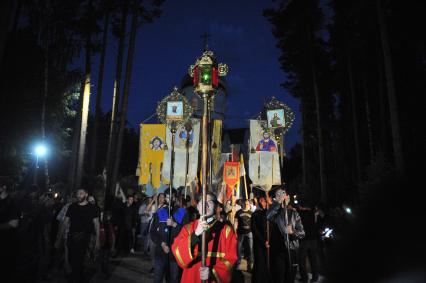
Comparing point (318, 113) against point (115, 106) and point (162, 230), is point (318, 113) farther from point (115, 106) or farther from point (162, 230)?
point (162, 230)

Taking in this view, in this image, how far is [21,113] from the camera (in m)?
21.7

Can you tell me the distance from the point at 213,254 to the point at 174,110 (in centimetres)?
1158

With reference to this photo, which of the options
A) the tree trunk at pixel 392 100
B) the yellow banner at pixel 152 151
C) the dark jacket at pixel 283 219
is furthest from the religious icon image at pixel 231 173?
the dark jacket at pixel 283 219

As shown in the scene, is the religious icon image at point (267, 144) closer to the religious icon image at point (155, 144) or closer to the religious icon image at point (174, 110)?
the religious icon image at point (155, 144)

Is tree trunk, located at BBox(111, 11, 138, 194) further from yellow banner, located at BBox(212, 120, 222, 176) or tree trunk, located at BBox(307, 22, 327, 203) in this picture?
tree trunk, located at BBox(307, 22, 327, 203)

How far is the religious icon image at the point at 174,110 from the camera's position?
52.0ft

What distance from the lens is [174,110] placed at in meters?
16.1

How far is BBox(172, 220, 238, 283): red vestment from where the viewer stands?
5.01m

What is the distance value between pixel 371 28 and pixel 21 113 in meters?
22.2

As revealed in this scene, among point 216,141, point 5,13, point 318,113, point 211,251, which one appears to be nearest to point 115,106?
point 216,141

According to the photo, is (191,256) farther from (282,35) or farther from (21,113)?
(282,35)

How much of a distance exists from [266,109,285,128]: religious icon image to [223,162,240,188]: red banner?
4355 mm

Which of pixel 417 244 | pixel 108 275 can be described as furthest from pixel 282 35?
pixel 417 244

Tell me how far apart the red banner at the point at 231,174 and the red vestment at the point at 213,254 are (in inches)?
690
